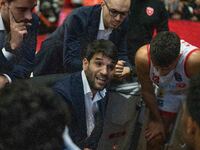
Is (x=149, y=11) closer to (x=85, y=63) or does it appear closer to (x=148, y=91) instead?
(x=148, y=91)

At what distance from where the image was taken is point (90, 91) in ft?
7.80

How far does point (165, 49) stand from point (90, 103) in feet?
1.74

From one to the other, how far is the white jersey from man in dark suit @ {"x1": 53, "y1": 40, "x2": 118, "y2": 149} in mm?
406

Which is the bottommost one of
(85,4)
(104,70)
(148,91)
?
(85,4)

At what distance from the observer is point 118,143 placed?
2.82 metres

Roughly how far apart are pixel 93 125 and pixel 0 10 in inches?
30.3

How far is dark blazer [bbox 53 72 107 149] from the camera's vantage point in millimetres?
→ 2305

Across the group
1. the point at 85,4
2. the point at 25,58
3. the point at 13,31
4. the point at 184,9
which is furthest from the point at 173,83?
the point at 184,9

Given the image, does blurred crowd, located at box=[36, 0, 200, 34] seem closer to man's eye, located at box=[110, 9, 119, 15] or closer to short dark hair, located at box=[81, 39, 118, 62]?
man's eye, located at box=[110, 9, 119, 15]

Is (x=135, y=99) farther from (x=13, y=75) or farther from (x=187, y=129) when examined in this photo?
(x=187, y=129)

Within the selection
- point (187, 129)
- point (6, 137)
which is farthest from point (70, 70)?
point (6, 137)

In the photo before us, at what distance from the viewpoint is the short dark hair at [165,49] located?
2.55 meters

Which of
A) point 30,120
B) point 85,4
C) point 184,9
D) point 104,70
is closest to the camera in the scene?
point 30,120

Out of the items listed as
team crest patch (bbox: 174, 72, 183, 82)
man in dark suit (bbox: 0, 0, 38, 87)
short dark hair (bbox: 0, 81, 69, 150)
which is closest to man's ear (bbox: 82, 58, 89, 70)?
man in dark suit (bbox: 0, 0, 38, 87)
